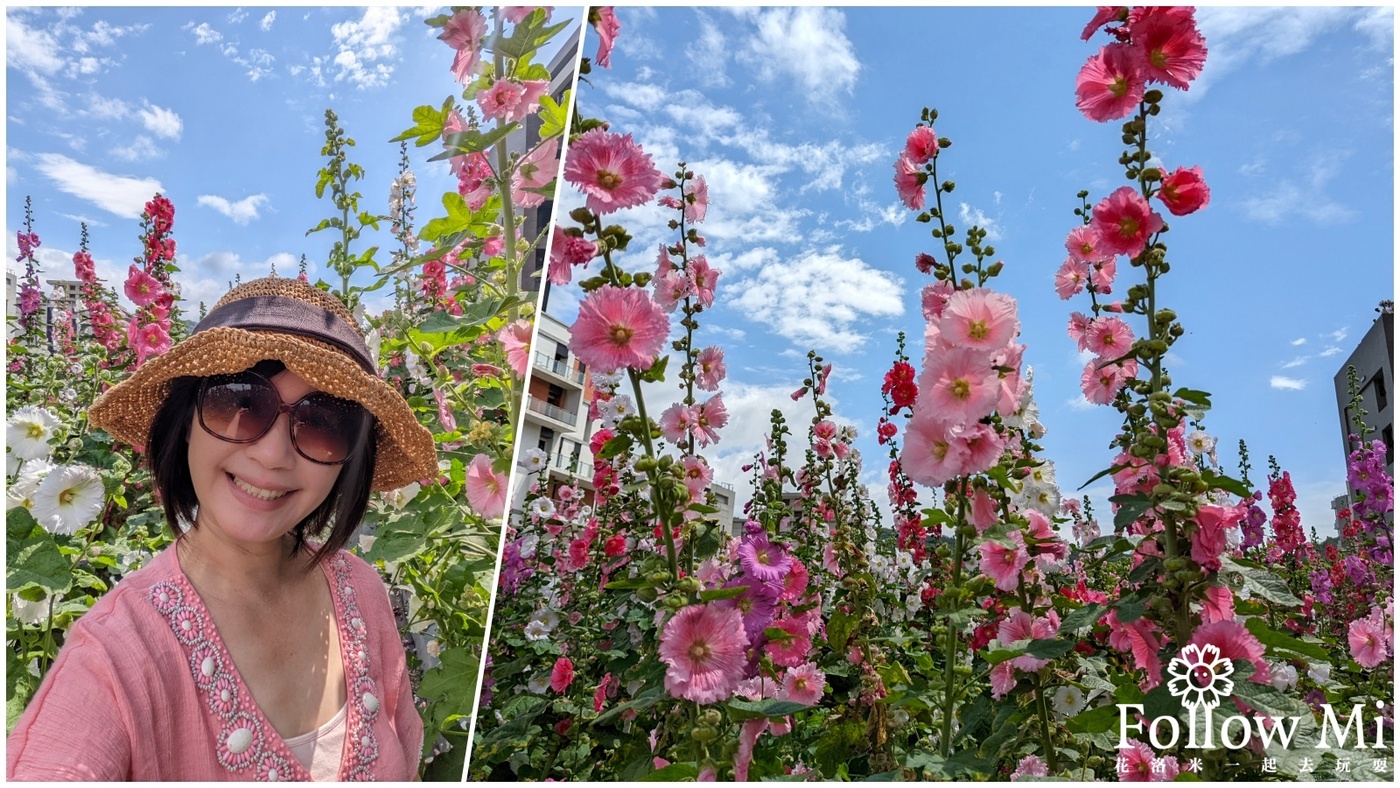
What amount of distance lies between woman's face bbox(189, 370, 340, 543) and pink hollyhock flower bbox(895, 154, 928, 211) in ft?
3.71

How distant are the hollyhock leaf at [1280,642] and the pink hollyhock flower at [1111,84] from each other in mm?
786

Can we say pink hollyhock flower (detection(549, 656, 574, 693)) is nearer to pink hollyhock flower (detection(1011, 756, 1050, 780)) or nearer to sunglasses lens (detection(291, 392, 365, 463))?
pink hollyhock flower (detection(1011, 756, 1050, 780))

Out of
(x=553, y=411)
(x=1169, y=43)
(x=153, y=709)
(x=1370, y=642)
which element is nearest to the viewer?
(x=153, y=709)

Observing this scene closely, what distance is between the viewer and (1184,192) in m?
1.31

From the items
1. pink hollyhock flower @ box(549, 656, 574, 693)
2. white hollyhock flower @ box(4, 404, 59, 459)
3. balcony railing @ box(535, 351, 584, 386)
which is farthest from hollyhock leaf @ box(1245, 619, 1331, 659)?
white hollyhock flower @ box(4, 404, 59, 459)

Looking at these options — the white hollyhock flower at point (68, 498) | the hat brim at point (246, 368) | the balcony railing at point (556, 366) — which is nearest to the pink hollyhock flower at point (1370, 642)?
the balcony railing at point (556, 366)

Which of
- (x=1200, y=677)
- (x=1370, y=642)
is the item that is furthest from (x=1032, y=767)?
(x=1370, y=642)

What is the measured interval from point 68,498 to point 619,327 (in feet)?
2.23

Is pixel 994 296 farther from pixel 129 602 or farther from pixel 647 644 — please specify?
pixel 129 602

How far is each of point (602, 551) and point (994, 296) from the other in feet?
5.11

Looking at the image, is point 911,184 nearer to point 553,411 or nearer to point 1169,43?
point 1169,43

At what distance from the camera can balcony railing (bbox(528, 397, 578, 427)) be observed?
1.29 m

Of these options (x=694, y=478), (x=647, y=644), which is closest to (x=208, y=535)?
(x=694, y=478)

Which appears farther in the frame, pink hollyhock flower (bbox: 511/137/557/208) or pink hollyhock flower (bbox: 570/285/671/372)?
pink hollyhock flower (bbox: 511/137/557/208)
